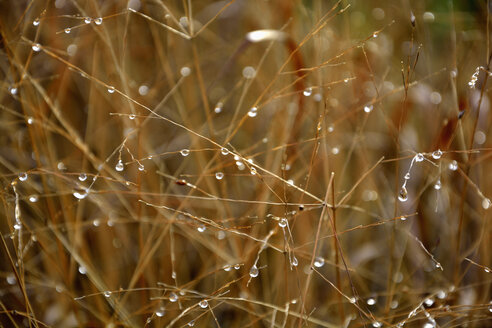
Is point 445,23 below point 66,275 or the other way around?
the other way around

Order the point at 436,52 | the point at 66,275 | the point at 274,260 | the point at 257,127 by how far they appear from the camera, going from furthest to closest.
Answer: the point at 436,52, the point at 257,127, the point at 274,260, the point at 66,275

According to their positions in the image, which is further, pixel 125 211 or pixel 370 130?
pixel 370 130

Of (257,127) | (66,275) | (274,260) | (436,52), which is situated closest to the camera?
(66,275)

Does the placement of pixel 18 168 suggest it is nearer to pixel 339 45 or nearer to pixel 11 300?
pixel 11 300

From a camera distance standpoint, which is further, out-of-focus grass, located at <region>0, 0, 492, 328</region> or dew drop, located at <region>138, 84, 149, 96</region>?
dew drop, located at <region>138, 84, 149, 96</region>

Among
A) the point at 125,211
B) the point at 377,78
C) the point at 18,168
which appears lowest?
the point at 125,211

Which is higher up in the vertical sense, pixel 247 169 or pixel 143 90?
pixel 143 90

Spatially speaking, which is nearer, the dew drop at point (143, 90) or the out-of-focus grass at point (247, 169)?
the out-of-focus grass at point (247, 169)

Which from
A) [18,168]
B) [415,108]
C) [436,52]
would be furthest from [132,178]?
[436,52]
